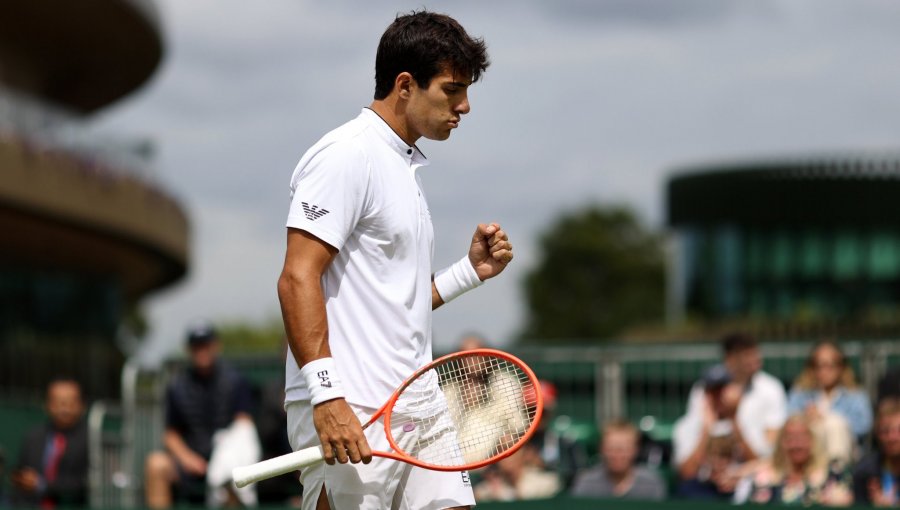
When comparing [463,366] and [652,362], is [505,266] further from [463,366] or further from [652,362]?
[652,362]

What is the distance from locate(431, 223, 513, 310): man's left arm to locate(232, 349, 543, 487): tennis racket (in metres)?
0.24

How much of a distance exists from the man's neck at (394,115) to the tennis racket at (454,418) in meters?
0.69

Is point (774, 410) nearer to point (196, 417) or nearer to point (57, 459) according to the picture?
point (196, 417)

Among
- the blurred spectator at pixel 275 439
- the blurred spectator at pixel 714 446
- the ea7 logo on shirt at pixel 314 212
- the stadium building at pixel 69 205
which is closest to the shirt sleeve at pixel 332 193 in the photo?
the ea7 logo on shirt at pixel 314 212

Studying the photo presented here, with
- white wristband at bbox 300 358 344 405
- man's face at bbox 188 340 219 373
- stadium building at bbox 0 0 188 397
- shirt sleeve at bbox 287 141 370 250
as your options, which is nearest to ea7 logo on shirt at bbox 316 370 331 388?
white wristband at bbox 300 358 344 405

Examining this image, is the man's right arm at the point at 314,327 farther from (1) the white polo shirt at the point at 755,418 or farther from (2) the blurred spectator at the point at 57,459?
(2) the blurred spectator at the point at 57,459

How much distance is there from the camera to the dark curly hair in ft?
15.0

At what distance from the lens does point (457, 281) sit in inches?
199

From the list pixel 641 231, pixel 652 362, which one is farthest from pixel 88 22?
pixel 641 231

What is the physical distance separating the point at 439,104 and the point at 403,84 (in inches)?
4.9

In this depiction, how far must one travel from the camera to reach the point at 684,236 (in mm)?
61625

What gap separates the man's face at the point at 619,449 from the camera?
383 inches

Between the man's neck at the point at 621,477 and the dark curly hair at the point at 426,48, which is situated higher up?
the dark curly hair at the point at 426,48

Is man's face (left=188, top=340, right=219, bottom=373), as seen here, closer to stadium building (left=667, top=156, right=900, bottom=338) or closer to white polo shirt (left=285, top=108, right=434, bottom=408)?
white polo shirt (left=285, top=108, right=434, bottom=408)
